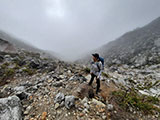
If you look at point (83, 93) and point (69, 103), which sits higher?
point (69, 103)

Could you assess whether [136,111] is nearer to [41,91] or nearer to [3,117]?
[41,91]

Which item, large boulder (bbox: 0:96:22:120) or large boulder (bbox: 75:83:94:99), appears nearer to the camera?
large boulder (bbox: 0:96:22:120)

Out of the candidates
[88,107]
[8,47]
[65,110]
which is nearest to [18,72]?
[65,110]

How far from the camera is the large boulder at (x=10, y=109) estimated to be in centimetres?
231

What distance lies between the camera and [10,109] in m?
2.50

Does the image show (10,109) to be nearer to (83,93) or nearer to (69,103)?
(69,103)

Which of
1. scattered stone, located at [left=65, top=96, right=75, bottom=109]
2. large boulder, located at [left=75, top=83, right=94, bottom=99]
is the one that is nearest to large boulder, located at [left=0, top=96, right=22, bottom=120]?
scattered stone, located at [left=65, top=96, right=75, bottom=109]

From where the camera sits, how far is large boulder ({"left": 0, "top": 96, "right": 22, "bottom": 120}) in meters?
2.31

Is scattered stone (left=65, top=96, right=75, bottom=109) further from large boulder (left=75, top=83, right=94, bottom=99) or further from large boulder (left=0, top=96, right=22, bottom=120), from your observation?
large boulder (left=0, top=96, right=22, bottom=120)

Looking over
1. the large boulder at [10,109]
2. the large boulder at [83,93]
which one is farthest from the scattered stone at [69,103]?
the large boulder at [10,109]

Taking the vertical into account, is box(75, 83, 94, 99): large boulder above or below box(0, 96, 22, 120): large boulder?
below

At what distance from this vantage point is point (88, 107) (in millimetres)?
2938

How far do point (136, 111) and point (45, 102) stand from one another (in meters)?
4.29

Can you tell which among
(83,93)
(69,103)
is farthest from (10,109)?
(83,93)
